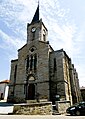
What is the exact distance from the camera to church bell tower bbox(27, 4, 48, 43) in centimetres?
2695

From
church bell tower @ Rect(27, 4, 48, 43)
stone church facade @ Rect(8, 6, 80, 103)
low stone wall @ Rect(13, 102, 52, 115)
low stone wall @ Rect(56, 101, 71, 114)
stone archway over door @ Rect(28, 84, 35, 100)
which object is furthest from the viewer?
church bell tower @ Rect(27, 4, 48, 43)

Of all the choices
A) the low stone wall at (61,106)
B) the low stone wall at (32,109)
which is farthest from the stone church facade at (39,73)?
the low stone wall at (32,109)

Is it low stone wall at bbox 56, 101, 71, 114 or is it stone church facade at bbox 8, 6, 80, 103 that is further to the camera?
stone church facade at bbox 8, 6, 80, 103

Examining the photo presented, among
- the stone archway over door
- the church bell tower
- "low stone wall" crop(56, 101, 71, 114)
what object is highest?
the church bell tower

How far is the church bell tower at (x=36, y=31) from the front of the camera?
2695 cm

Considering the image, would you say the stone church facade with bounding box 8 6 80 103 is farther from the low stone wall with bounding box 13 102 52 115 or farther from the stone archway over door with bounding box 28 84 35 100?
the low stone wall with bounding box 13 102 52 115

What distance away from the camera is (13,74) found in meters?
25.7

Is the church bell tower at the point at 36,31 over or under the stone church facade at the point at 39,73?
over

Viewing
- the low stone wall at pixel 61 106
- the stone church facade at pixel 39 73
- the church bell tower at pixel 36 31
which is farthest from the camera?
the church bell tower at pixel 36 31

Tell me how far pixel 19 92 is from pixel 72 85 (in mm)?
9542

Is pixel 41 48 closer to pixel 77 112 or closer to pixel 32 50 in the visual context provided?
pixel 32 50

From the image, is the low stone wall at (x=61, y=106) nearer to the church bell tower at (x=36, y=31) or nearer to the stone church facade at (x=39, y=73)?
the stone church facade at (x=39, y=73)

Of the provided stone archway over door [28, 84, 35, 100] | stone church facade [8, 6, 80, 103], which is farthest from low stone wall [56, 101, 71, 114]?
stone archway over door [28, 84, 35, 100]

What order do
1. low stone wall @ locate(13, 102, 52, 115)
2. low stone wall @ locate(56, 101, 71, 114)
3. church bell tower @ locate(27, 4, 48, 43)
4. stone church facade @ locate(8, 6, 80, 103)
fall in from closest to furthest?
1. low stone wall @ locate(13, 102, 52, 115)
2. low stone wall @ locate(56, 101, 71, 114)
3. stone church facade @ locate(8, 6, 80, 103)
4. church bell tower @ locate(27, 4, 48, 43)
